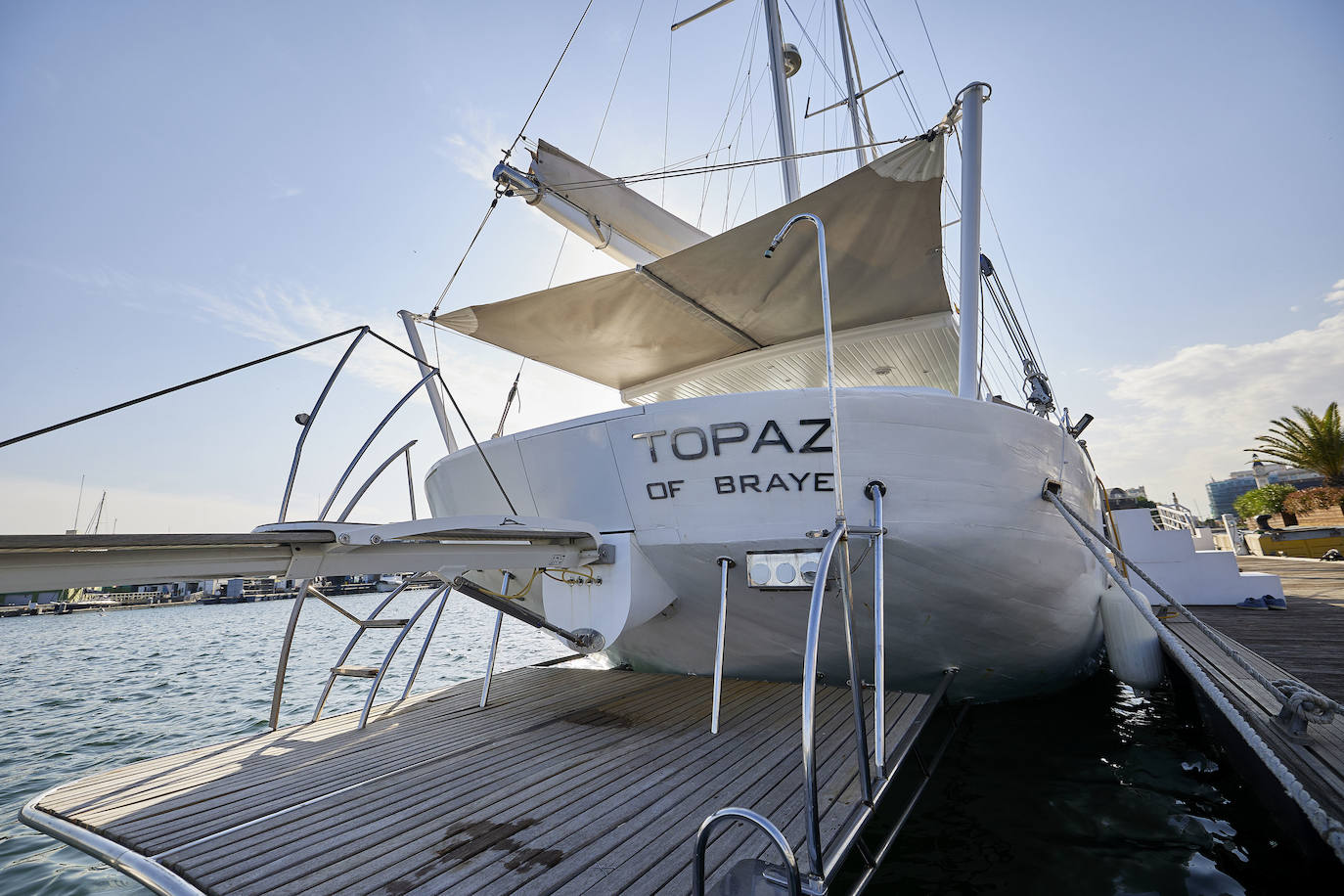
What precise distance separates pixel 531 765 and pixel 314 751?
71.7 inches

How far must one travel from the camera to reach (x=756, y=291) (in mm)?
6762

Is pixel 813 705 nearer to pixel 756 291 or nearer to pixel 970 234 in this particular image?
pixel 970 234

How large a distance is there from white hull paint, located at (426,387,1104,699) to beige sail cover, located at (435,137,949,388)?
2.61 meters

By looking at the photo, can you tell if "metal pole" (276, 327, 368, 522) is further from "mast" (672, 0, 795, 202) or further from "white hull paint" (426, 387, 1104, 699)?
"mast" (672, 0, 795, 202)

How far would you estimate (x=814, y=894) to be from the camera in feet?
6.41

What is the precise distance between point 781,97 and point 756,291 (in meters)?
4.71

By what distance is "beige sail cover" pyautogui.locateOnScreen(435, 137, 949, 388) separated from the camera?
570 centimetres

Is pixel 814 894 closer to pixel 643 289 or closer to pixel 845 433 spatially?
pixel 845 433

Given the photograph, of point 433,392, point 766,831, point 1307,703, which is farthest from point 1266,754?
point 433,392

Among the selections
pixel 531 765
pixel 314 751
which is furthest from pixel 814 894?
pixel 314 751

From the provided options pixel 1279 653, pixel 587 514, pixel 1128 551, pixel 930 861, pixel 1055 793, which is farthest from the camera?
pixel 1128 551

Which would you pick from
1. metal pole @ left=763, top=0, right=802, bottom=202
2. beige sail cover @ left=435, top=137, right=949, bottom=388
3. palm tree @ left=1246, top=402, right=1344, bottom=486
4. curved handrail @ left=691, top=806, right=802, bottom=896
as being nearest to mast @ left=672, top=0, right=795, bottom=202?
metal pole @ left=763, top=0, right=802, bottom=202

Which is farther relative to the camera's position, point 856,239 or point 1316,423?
point 1316,423

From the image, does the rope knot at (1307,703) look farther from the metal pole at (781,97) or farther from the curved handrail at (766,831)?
the metal pole at (781,97)
